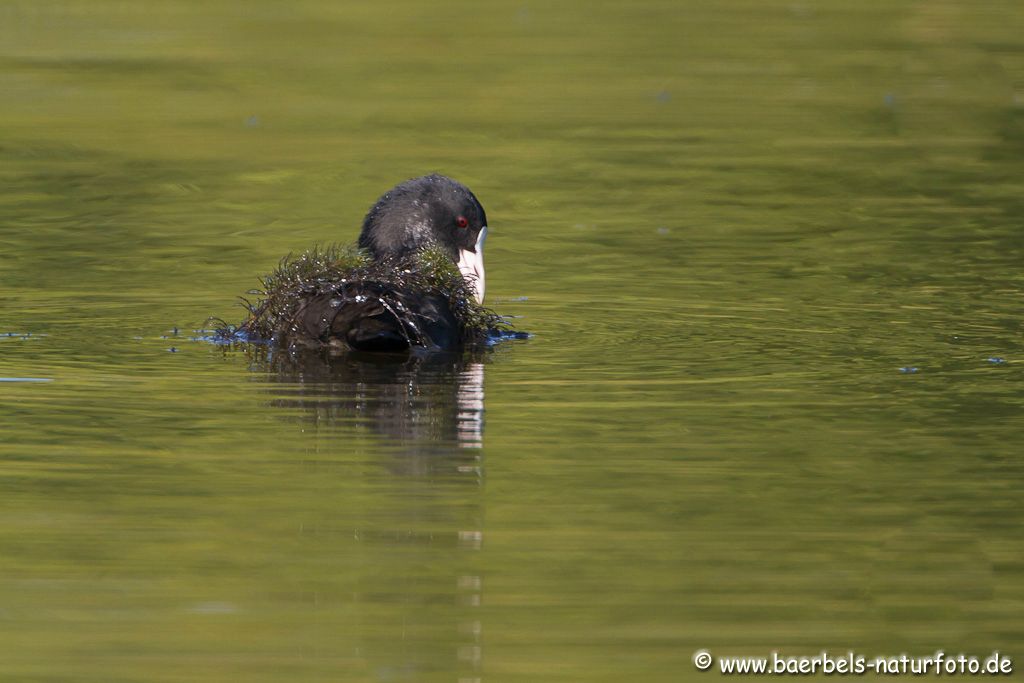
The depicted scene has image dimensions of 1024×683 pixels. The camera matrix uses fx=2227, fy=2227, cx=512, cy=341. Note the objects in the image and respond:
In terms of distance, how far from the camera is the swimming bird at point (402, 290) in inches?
394

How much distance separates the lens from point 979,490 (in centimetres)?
749

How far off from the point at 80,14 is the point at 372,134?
8376mm

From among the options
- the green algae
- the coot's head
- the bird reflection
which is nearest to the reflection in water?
the bird reflection

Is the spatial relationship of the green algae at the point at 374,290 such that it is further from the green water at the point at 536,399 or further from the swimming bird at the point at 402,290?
the green water at the point at 536,399

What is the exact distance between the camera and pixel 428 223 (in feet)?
38.4

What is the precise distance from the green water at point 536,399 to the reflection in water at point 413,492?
21 millimetres

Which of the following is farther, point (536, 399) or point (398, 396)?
point (398, 396)

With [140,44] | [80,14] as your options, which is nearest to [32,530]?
[140,44]

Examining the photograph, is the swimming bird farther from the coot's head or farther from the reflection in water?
the reflection in water

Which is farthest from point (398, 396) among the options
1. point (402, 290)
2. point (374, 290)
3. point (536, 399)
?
point (402, 290)

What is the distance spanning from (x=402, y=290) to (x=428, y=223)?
1565 millimetres

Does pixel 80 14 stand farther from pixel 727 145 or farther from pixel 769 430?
pixel 769 430

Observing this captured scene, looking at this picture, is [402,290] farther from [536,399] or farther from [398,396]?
[536,399]

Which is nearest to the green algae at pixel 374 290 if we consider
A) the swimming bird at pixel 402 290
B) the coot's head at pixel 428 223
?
the swimming bird at pixel 402 290
